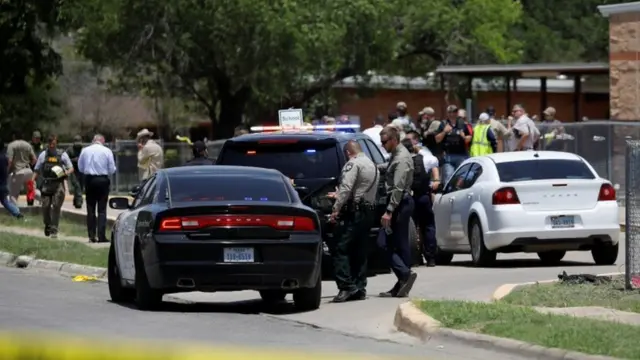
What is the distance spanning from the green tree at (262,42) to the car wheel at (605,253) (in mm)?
28833

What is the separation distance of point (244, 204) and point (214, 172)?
1.05 m

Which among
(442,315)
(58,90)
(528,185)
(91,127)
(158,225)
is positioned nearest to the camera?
(442,315)

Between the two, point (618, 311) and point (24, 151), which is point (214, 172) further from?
point (24, 151)

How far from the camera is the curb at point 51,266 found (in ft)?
69.0

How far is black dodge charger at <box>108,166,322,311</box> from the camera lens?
1497 cm

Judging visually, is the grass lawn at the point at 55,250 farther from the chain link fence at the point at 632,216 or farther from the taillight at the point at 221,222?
the chain link fence at the point at 632,216

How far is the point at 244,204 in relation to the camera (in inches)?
596

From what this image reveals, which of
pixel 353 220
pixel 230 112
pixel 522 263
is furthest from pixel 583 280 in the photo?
pixel 230 112

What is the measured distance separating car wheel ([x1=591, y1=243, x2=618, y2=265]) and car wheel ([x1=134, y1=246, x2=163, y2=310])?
7221mm

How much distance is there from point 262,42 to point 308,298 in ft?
113

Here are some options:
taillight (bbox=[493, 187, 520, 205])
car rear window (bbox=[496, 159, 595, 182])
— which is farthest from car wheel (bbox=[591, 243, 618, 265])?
taillight (bbox=[493, 187, 520, 205])

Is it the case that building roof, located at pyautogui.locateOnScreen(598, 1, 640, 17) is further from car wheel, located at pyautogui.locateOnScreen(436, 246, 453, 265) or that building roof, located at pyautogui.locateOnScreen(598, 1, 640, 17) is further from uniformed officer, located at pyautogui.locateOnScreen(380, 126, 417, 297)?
uniformed officer, located at pyautogui.locateOnScreen(380, 126, 417, 297)

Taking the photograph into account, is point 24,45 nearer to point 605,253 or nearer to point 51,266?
point 51,266

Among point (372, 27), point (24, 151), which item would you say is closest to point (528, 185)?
point (24, 151)
